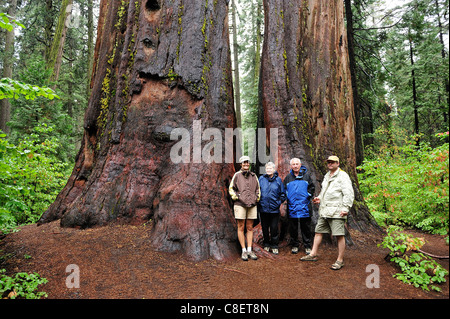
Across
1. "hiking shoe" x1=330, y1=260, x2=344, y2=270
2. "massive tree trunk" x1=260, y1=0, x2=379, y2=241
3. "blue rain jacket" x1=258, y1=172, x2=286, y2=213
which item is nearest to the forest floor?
"hiking shoe" x1=330, y1=260, x2=344, y2=270

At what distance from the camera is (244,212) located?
4945 millimetres

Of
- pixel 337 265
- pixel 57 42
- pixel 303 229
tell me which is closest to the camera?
pixel 337 265

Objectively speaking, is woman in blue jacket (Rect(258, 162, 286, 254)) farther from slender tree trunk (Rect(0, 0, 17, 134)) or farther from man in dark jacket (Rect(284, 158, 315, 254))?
slender tree trunk (Rect(0, 0, 17, 134))

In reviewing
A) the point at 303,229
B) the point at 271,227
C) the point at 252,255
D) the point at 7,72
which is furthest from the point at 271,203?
the point at 7,72

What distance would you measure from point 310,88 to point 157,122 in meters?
3.91

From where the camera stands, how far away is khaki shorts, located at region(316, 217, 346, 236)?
4.32 metres

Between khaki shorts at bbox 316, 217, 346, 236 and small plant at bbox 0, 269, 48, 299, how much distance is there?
13.7 feet

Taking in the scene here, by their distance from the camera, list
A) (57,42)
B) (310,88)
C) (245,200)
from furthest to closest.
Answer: (57,42)
(310,88)
(245,200)

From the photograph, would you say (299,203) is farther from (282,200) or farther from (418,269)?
(418,269)

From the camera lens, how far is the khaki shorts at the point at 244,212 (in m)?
4.90

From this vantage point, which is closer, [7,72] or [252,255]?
[252,255]

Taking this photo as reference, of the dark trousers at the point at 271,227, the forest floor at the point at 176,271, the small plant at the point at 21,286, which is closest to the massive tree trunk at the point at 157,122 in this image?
the forest floor at the point at 176,271
